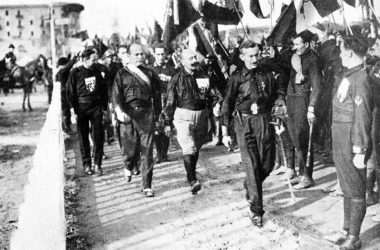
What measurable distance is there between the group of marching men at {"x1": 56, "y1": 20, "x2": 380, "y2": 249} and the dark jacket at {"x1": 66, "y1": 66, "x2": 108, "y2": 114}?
0.02 m

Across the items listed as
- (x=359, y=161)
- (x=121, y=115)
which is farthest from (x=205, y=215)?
(x=359, y=161)

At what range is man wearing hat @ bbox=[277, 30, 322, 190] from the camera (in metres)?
7.06

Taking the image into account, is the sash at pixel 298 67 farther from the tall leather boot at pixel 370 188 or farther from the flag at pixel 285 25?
the tall leather boot at pixel 370 188

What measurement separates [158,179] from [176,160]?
4.83ft

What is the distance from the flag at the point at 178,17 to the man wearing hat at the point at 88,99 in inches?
63.6

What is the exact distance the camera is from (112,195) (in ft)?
23.7

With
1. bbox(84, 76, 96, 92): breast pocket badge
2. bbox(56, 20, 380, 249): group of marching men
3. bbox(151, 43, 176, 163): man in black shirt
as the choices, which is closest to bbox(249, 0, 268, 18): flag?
bbox(56, 20, 380, 249): group of marching men

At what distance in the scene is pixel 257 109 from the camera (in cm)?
581

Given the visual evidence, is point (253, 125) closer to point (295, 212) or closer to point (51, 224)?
point (295, 212)

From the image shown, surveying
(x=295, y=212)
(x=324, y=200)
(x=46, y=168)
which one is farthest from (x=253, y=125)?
(x=46, y=168)

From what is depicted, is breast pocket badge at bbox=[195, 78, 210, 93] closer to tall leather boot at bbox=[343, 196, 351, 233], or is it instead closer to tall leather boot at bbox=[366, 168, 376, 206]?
tall leather boot at bbox=[366, 168, 376, 206]

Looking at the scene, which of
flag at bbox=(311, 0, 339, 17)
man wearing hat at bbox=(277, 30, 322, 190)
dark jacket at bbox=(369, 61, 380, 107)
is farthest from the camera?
man wearing hat at bbox=(277, 30, 322, 190)

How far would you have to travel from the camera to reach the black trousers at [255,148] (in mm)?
5762

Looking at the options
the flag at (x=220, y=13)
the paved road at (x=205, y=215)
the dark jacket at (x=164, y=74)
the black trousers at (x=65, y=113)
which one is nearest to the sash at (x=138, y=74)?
the paved road at (x=205, y=215)
